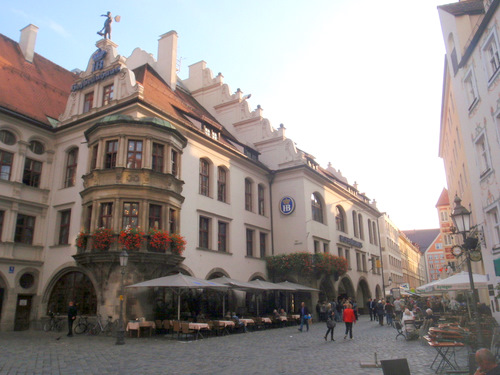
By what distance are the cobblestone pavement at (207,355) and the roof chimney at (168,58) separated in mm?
20360

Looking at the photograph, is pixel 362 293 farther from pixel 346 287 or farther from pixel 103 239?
pixel 103 239

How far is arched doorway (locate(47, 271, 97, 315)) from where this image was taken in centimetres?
2159

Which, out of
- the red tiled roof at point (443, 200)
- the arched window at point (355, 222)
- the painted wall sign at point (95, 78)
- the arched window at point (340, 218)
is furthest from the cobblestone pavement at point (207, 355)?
the red tiled roof at point (443, 200)

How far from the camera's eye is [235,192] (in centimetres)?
2961

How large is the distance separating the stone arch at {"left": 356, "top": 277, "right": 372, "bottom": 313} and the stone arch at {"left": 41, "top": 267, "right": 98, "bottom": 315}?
28839mm

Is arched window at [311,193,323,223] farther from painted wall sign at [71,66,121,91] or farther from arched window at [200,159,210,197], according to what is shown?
painted wall sign at [71,66,121,91]

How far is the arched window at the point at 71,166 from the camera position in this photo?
25.1m

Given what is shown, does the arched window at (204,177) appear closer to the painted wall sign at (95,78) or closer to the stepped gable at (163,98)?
the stepped gable at (163,98)

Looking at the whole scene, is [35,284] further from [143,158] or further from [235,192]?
[235,192]

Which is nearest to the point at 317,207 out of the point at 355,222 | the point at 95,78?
the point at 355,222

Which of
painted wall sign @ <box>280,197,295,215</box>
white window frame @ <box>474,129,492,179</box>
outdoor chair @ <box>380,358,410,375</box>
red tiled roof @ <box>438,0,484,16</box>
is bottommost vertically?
outdoor chair @ <box>380,358,410,375</box>

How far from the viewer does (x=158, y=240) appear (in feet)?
68.2

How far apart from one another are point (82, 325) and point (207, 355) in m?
9.80

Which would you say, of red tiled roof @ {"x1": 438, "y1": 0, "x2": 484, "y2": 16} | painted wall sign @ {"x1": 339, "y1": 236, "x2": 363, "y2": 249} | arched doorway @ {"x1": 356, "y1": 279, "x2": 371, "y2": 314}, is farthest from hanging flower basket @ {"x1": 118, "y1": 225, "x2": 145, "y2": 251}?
arched doorway @ {"x1": 356, "y1": 279, "x2": 371, "y2": 314}
